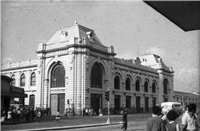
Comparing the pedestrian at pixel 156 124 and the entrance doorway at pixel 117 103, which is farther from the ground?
the pedestrian at pixel 156 124

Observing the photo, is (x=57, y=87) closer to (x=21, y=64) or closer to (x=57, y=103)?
(x=57, y=103)

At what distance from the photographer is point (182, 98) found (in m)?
94.6

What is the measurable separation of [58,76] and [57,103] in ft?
15.8

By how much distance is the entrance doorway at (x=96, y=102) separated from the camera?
1749 inches

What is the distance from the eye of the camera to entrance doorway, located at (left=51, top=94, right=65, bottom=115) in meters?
43.4

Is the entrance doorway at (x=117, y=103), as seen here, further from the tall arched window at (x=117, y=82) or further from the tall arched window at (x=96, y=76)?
the tall arched window at (x=96, y=76)

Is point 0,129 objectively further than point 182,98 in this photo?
No

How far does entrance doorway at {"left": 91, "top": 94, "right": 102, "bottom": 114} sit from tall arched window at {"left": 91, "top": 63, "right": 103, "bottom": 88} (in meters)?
1.82

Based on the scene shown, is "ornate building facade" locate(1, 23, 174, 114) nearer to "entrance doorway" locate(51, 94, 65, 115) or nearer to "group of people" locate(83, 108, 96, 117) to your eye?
"entrance doorway" locate(51, 94, 65, 115)

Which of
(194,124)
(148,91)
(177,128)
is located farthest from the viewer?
(148,91)

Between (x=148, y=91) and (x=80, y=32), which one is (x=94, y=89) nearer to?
(x=80, y=32)

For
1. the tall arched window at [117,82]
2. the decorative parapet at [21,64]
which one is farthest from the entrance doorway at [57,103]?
the tall arched window at [117,82]

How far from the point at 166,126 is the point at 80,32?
136 ft

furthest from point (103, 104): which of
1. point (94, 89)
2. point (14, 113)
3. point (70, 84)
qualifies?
point (14, 113)
